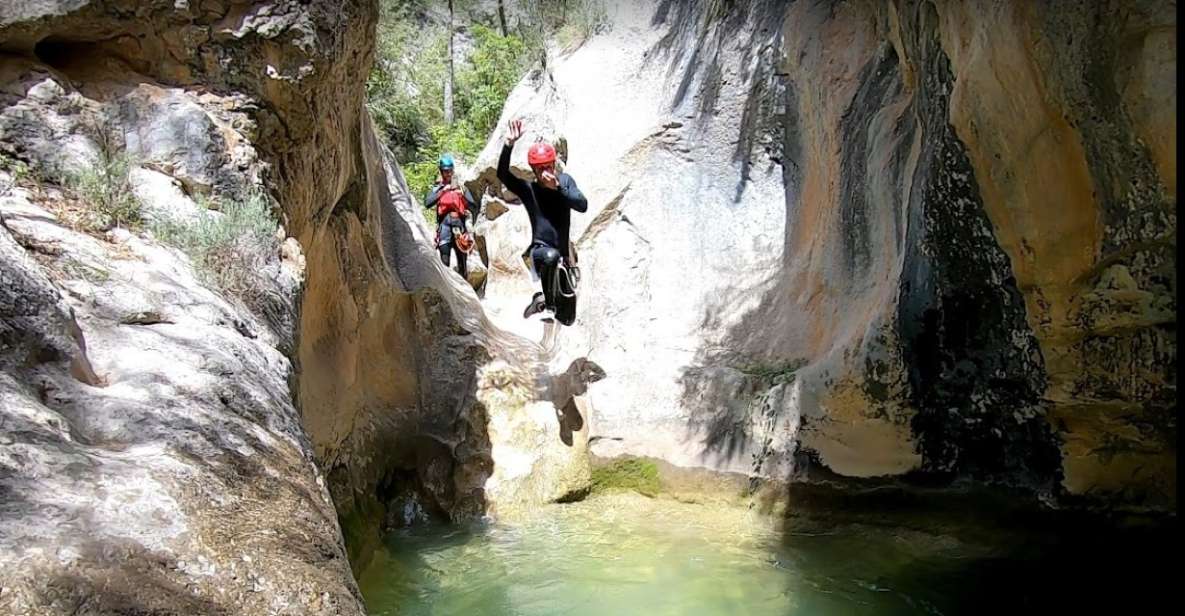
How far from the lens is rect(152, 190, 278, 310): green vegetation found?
346 cm

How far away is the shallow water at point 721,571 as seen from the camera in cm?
477

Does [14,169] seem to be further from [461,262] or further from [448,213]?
[461,262]

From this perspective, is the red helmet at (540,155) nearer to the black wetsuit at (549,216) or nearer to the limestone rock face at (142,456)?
the black wetsuit at (549,216)

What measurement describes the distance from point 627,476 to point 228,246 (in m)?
4.15

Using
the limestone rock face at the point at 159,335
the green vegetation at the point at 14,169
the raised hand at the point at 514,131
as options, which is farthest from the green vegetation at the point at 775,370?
the green vegetation at the point at 14,169

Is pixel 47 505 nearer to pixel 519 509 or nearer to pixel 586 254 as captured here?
pixel 519 509

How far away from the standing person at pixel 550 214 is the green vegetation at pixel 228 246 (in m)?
3.02

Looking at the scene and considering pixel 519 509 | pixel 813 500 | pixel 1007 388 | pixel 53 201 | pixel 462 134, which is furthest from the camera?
pixel 462 134

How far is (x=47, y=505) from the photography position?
1695 mm

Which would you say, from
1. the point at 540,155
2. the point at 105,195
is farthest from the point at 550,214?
the point at 105,195

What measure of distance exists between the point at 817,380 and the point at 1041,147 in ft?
7.91

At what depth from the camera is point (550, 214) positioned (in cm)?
730

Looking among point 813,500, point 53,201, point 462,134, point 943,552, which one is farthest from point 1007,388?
point 462,134

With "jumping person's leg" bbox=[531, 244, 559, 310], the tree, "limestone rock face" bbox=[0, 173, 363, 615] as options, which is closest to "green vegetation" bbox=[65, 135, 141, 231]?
"limestone rock face" bbox=[0, 173, 363, 615]
